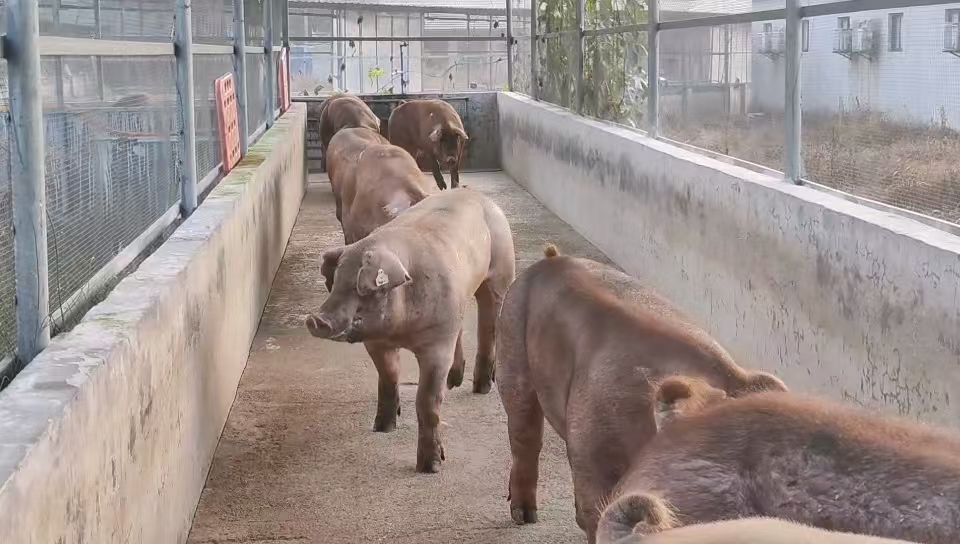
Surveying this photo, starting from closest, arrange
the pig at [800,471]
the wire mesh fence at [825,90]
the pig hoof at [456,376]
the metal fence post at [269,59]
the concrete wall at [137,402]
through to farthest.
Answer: the pig at [800,471], the concrete wall at [137,402], the wire mesh fence at [825,90], the pig hoof at [456,376], the metal fence post at [269,59]

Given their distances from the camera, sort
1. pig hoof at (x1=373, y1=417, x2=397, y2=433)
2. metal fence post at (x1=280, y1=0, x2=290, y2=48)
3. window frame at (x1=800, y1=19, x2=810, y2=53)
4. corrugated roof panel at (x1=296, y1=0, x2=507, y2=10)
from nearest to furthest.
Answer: pig hoof at (x1=373, y1=417, x2=397, y2=433)
window frame at (x1=800, y1=19, x2=810, y2=53)
metal fence post at (x1=280, y1=0, x2=290, y2=48)
corrugated roof panel at (x1=296, y1=0, x2=507, y2=10)

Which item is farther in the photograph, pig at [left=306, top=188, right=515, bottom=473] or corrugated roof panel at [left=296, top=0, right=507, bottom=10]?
corrugated roof panel at [left=296, top=0, right=507, bottom=10]

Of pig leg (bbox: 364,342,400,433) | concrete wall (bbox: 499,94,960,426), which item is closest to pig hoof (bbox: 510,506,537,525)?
pig leg (bbox: 364,342,400,433)

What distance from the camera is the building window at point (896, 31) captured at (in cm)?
513

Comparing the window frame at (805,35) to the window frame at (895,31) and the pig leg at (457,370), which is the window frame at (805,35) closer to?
the window frame at (895,31)

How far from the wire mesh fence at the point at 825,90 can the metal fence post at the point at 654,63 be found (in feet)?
0.11

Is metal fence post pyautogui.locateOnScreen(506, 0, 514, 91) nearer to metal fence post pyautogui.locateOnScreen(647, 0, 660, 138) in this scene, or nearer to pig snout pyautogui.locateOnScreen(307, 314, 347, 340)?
metal fence post pyautogui.locateOnScreen(647, 0, 660, 138)

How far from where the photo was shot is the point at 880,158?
5332 millimetres

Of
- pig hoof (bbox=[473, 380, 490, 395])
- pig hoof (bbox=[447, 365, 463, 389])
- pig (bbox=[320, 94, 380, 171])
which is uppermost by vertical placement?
pig (bbox=[320, 94, 380, 171])

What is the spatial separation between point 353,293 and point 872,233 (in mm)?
2100

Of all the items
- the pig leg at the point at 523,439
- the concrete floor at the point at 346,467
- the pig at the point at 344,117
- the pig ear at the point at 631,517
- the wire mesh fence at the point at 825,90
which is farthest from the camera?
the pig at the point at 344,117

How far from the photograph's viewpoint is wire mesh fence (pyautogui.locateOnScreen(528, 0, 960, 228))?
4914 mm

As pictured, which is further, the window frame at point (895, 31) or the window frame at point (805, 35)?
the window frame at point (805, 35)

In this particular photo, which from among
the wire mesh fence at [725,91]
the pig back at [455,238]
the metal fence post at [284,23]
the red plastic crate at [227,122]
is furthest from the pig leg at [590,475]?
the metal fence post at [284,23]
